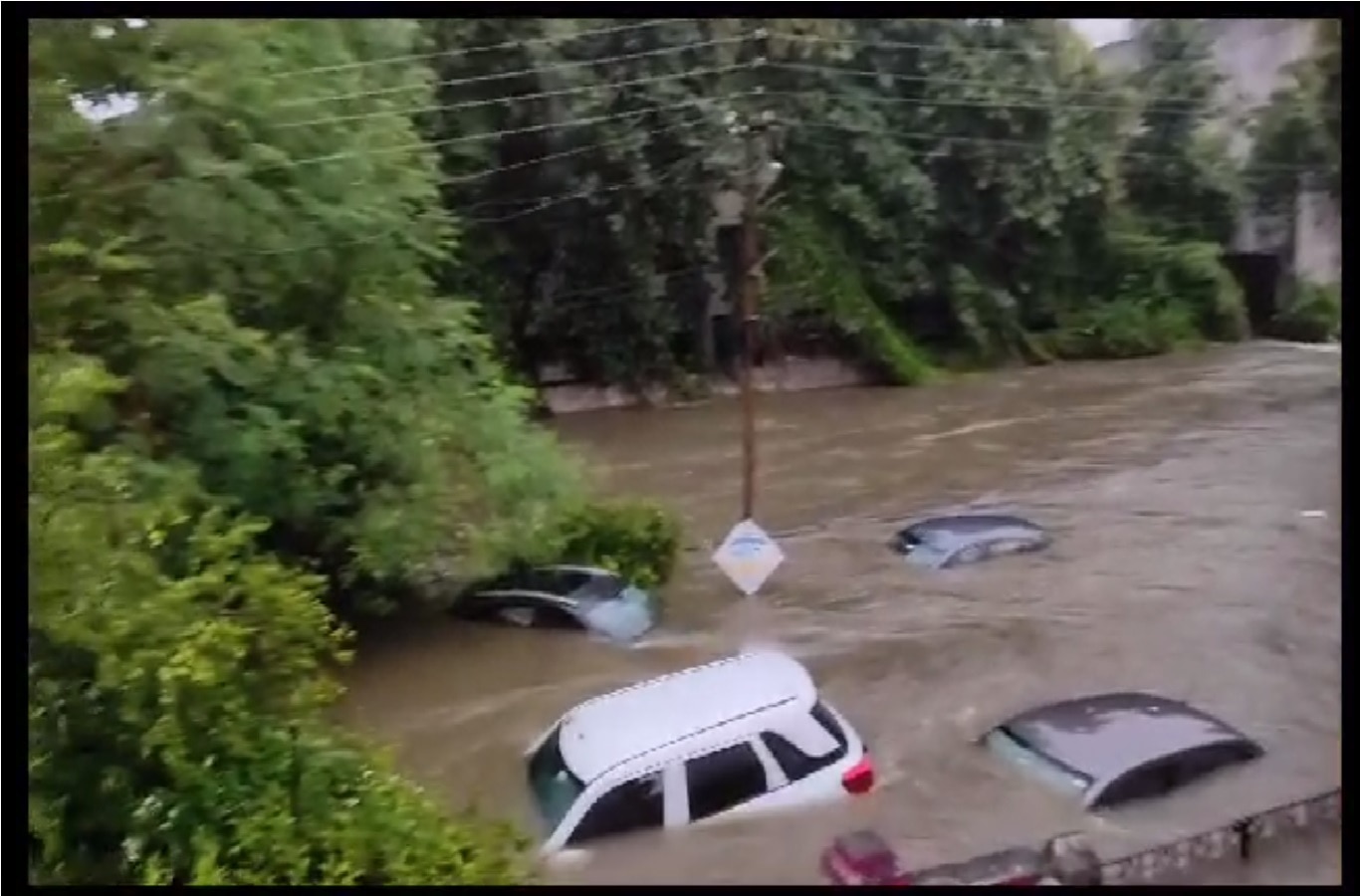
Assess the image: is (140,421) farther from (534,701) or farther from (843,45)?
(843,45)

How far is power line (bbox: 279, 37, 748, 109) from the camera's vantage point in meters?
2.12

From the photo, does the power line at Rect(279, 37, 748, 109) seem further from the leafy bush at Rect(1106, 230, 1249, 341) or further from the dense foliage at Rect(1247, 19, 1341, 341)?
the dense foliage at Rect(1247, 19, 1341, 341)

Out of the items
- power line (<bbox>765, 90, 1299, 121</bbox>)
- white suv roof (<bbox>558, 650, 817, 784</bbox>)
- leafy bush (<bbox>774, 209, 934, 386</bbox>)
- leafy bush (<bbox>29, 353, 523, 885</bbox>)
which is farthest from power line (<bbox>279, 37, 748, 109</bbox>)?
white suv roof (<bbox>558, 650, 817, 784</bbox>)

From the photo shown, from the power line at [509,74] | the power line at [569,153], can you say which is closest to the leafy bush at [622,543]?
the power line at [569,153]

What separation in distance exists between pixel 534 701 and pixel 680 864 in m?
0.28

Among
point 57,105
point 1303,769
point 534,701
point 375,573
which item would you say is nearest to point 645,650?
point 534,701

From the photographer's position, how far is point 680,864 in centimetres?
204

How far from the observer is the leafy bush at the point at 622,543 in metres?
2.14

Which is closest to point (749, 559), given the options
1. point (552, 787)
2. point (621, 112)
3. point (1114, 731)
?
point (552, 787)

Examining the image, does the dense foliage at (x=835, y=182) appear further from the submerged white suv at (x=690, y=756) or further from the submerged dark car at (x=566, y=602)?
the submerged white suv at (x=690, y=756)

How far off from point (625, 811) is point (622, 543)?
36cm

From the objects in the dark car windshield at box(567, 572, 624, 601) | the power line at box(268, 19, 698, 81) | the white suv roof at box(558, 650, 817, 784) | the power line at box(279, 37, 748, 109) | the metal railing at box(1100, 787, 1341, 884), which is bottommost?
the metal railing at box(1100, 787, 1341, 884)

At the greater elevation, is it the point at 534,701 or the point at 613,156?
the point at 613,156

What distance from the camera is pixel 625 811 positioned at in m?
2.04
